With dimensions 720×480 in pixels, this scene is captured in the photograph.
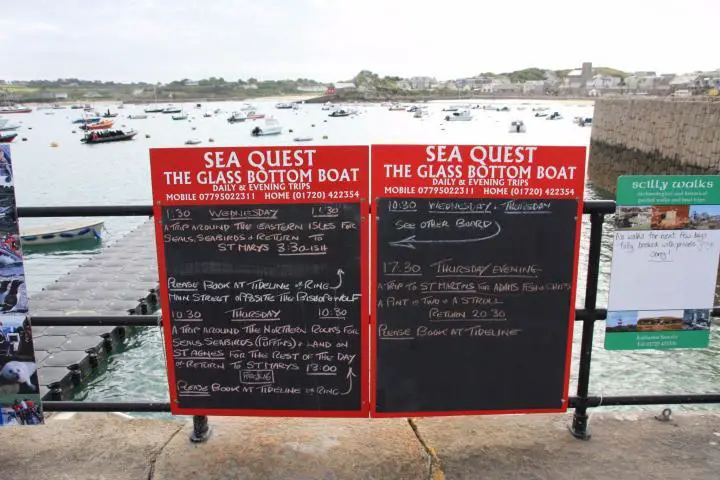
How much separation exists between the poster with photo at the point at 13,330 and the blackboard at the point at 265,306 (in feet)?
2.36

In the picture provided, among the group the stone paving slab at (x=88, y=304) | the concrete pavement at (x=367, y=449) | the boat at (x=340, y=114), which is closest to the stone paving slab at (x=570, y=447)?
the concrete pavement at (x=367, y=449)

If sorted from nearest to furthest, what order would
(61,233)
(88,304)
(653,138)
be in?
1. (88,304)
2. (61,233)
3. (653,138)

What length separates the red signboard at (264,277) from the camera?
2822mm

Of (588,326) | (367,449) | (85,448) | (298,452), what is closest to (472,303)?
(588,326)

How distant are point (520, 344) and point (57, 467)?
2.44m

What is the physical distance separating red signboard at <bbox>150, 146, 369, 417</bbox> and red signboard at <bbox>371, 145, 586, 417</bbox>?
14 centimetres

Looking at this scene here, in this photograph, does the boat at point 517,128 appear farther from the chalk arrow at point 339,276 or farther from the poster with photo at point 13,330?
the poster with photo at point 13,330

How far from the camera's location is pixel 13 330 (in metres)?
2.96

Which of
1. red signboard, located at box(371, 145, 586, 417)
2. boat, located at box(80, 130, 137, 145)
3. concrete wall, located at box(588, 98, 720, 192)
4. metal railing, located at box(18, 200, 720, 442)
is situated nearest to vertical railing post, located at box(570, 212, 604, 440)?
metal railing, located at box(18, 200, 720, 442)

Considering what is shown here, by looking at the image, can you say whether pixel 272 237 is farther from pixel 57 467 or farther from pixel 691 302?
pixel 691 302

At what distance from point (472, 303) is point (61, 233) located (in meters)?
30.9

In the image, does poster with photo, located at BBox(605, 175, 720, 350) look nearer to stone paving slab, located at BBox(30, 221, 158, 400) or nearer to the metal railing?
the metal railing

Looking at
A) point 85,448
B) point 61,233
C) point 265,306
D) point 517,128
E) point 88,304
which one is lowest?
point 61,233

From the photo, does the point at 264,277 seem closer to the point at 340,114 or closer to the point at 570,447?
the point at 570,447
